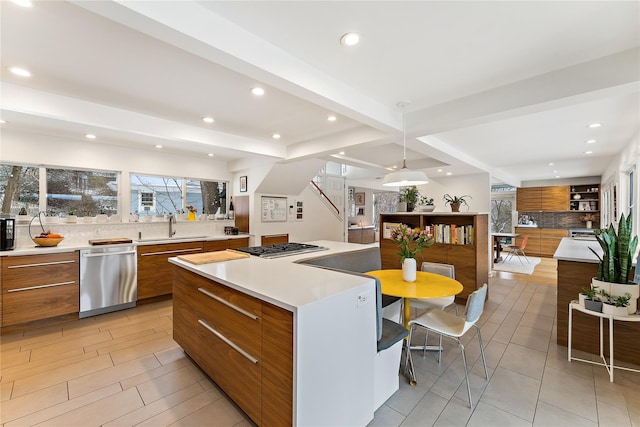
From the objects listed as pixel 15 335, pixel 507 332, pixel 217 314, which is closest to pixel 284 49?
pixel 217 314

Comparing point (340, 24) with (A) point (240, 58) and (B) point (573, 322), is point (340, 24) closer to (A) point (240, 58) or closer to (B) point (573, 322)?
(A) point (240, 58)

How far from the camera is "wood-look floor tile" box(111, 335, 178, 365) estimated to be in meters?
2.56

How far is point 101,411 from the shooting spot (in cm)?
188

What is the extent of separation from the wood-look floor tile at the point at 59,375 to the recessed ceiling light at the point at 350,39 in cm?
326

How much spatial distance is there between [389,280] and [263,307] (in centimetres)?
138

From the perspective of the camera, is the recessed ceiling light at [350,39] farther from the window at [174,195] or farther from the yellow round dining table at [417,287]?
the window at [174,195]

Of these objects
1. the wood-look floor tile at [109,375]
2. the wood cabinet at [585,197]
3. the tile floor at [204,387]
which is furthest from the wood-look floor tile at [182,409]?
the wood cabinet at [585,197]

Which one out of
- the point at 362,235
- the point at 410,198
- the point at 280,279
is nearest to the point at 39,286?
the point at 280,279

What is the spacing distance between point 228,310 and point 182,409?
2.54 feet

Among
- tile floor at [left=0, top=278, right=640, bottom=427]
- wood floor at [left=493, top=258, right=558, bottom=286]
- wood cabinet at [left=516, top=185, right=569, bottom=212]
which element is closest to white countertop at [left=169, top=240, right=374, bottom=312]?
tile floor at [left=0, top=278, right=640, bottom=427]

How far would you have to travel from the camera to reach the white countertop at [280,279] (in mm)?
1475

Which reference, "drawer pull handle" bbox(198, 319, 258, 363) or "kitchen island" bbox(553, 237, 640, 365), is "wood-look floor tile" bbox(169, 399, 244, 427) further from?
"kitchen island" bbox(553, 237, 640, 365)

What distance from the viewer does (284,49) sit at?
196cm

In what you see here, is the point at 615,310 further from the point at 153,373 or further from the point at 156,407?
the point at 153,373
